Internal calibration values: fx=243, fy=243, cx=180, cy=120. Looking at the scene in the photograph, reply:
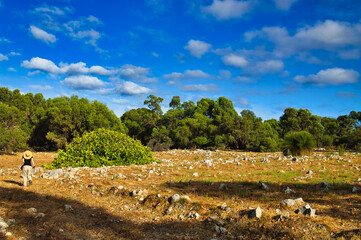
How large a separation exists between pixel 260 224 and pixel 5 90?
153 ft

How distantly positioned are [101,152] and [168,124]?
75.1ft

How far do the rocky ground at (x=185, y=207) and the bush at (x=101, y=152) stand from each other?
3.52 metres

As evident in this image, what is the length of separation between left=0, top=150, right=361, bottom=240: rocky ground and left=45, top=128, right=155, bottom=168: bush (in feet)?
11.6

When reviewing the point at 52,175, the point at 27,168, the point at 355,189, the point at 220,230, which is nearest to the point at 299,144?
the point at 355,189

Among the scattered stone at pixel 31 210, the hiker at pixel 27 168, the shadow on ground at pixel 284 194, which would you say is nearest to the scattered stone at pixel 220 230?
the shadow on ground at pixel 284 194

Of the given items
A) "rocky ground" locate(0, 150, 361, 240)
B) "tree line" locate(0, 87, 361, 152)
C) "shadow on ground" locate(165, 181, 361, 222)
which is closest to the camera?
"rocky ground" locate(0, 150, 361, 240)

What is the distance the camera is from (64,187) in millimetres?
8547

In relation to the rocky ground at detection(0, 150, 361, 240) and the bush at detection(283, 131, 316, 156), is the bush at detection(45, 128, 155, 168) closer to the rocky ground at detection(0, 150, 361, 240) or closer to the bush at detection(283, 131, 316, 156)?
the rocky ground at detection(0, 150, 361, 240)

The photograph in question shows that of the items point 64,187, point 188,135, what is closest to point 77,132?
point 188,135

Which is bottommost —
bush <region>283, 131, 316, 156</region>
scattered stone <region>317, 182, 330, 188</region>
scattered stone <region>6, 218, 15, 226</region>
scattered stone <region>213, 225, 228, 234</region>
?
scattered stone <region>6, 218, 15, 226</region>

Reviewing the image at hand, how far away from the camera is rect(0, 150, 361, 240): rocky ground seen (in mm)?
4684

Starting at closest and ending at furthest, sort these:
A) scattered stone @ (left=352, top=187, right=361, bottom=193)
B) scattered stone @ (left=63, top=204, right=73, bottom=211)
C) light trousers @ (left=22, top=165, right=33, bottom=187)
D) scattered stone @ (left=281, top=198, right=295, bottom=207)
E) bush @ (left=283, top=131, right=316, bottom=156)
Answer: scattered stone @ (left=281, top=198, right=295, bottom=207), scattered stone @ (left=63, top=204, right=73, bottom=211), scattered stone @ (left=352, top=187, right=361, bottom=193), light trousers @ (left=22, top=165, right=33, bottom=187), bush @ (left=283, top=131, right=316, bottom=156)

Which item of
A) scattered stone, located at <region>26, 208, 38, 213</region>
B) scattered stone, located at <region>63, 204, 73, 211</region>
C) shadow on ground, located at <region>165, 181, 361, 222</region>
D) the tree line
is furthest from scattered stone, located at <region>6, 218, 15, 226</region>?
the tree line

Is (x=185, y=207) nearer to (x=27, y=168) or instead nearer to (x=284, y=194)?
(x=284, y=194)
